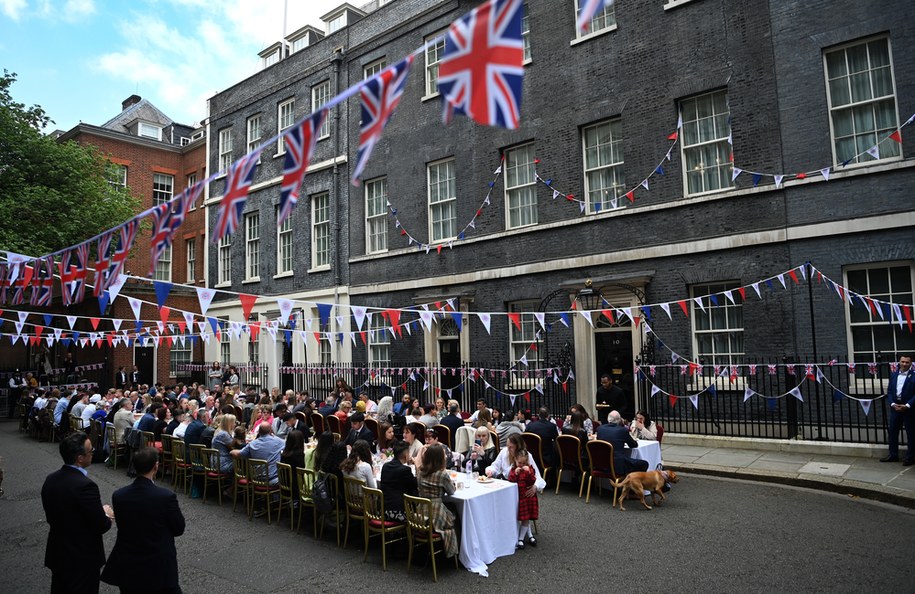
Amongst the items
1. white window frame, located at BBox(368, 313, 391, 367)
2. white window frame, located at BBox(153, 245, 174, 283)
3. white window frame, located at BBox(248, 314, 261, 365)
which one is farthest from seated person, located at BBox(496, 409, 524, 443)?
white window frame, located at BBox(153, 245, 174, 283)

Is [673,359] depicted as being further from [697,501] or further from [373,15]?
[373,15]

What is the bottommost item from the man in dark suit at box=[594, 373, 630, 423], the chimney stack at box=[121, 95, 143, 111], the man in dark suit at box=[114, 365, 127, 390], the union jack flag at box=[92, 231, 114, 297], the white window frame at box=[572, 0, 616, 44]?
the man in dark suit at box=[594, 373, 630, 423]

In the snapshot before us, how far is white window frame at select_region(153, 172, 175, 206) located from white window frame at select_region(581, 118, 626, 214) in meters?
25.3

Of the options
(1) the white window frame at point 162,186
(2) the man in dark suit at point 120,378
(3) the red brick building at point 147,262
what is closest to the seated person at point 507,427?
(3) the red brick building at point 147,262

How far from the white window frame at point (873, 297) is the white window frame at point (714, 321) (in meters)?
1.97

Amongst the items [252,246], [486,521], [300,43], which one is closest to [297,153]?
[486,521]

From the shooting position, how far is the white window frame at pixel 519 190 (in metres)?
16.9

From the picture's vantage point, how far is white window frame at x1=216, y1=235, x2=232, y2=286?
2698 centimetres

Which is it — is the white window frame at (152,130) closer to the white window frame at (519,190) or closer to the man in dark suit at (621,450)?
the white window frame at (519,190)

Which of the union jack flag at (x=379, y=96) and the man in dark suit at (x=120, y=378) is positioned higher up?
the union jack flag at (x=379, y=96)

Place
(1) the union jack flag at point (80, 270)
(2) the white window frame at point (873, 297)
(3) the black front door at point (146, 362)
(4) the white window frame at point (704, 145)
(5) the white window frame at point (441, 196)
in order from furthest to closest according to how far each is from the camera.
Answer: (3) the black front door at point (146, 362) < (5) the white window frame at point (441, 196) < (4) the white window frame at point (704, 145) < (2) the white window frame at point (873, 297) < (1) the union jack flag at point (80, 270)

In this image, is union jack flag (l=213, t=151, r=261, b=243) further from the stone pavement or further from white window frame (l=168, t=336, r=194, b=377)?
white window frame (l=168, t=336, r=194, b=377)

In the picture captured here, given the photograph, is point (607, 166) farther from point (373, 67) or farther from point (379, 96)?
point (379, 96)

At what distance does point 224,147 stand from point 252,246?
5.11 metres
